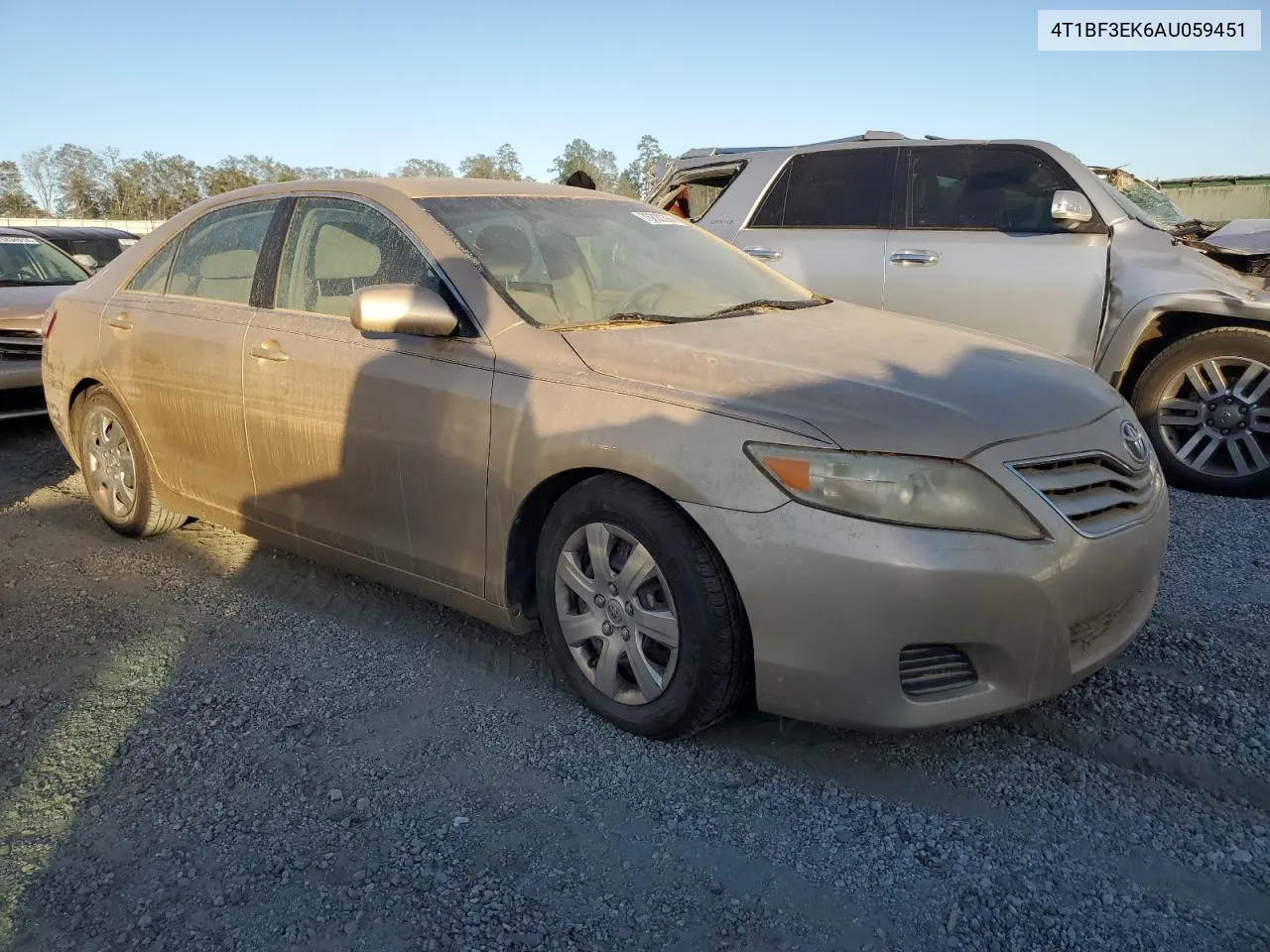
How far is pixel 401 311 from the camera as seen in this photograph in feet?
10.1

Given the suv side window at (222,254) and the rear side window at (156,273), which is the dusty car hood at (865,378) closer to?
the suv side window at (222,254)

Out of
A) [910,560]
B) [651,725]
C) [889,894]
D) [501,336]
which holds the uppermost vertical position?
[501,336]

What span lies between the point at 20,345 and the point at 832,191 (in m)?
5.88

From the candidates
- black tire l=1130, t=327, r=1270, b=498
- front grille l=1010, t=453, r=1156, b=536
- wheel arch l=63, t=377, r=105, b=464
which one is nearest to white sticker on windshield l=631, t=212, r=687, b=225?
front grille l=1010, t=453, r=1156, b=536

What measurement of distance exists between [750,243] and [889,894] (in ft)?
15.9

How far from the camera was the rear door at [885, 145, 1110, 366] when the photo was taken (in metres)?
5.45

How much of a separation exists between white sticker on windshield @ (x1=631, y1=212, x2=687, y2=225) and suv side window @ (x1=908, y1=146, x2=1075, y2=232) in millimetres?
Answer: 2339

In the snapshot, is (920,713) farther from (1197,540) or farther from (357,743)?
(1197,540)

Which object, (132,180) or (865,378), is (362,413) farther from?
(132,180)

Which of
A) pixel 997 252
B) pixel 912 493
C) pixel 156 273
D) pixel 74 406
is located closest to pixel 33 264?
pixel 74 406

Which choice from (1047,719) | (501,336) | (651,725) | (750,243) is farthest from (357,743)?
(750,243)

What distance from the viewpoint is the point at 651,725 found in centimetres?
280

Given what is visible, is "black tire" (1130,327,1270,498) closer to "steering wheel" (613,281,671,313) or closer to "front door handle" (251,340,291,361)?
"steering wheel" (613,281,671,313)

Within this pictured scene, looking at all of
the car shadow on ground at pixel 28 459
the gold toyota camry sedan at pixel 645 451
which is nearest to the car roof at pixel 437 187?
the gold toyota camry sedan at pixel 645 451
